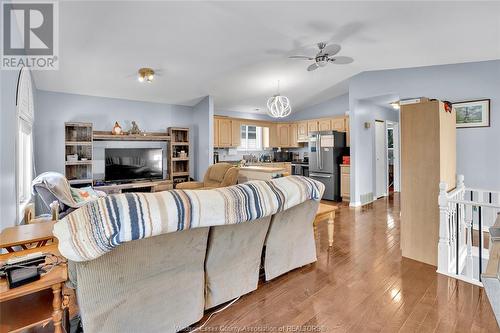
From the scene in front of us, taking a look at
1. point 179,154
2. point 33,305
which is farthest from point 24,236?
point 179,154

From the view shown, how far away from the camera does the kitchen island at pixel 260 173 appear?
410 centimetres

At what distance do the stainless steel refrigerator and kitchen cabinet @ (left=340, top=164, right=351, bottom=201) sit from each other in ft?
0.35

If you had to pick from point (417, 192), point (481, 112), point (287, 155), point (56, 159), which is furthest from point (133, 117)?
point (481, 112)

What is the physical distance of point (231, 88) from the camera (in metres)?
5.75

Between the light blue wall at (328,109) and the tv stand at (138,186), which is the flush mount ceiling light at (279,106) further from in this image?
the tv stand at (138,186)

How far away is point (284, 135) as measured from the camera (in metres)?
8.26

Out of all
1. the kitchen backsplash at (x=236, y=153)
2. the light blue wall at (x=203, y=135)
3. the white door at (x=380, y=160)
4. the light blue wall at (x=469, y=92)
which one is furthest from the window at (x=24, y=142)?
the white door at (x=380, y=160)

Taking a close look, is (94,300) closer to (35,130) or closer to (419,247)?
(419,247)

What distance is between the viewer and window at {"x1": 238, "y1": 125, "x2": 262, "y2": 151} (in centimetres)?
791

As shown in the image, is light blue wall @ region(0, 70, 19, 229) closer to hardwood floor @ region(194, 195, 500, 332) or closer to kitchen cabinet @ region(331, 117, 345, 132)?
hardwood floor @ region(194, 195, 500, 332)

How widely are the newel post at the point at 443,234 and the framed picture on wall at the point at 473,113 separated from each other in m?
2.40

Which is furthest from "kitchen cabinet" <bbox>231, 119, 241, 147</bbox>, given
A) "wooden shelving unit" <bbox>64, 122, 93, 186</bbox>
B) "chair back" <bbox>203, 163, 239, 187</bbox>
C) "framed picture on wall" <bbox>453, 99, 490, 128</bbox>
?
"framed picture on wall" <bbox>453, 99, 490, 128</bbox>

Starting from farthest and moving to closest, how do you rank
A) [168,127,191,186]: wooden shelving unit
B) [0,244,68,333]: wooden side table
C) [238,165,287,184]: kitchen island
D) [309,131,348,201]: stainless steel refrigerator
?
[309,131,348,201]: stainless steel refrigerator
[168,127,191,186]: wooden shelving unit
[238,165,287,184]: kitchen island
[0,244,68,333]: wooden side table

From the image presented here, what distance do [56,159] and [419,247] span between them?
6025mm
